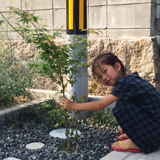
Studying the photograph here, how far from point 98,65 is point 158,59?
68.2 inches

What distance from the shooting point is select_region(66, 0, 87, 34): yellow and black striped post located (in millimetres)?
3674

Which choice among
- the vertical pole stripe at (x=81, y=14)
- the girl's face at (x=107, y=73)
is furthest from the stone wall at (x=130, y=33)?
the girl's face at (x=107, y=73)

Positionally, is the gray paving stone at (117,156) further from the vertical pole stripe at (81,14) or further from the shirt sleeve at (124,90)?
the vertical pole stripe at (81,14)

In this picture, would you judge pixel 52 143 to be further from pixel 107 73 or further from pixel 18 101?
pixel 18 101

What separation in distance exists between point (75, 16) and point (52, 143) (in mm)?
1609

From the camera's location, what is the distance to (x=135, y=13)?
163 inches

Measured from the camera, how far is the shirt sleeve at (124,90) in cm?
256

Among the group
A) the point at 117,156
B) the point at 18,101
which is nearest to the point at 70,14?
the point at 18,101

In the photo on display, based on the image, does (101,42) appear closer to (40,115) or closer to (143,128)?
(40,115)

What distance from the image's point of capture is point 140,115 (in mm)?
2627

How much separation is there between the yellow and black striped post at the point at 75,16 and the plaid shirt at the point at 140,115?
132cm

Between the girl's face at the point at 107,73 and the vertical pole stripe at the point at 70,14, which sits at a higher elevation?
the vertical pole stripe at the point at 70,14

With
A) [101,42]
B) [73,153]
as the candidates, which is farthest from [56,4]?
[73,153]

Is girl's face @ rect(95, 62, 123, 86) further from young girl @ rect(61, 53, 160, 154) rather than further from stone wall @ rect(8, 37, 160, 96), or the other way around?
stone wall @ rect(8, 37, 160, 96)
